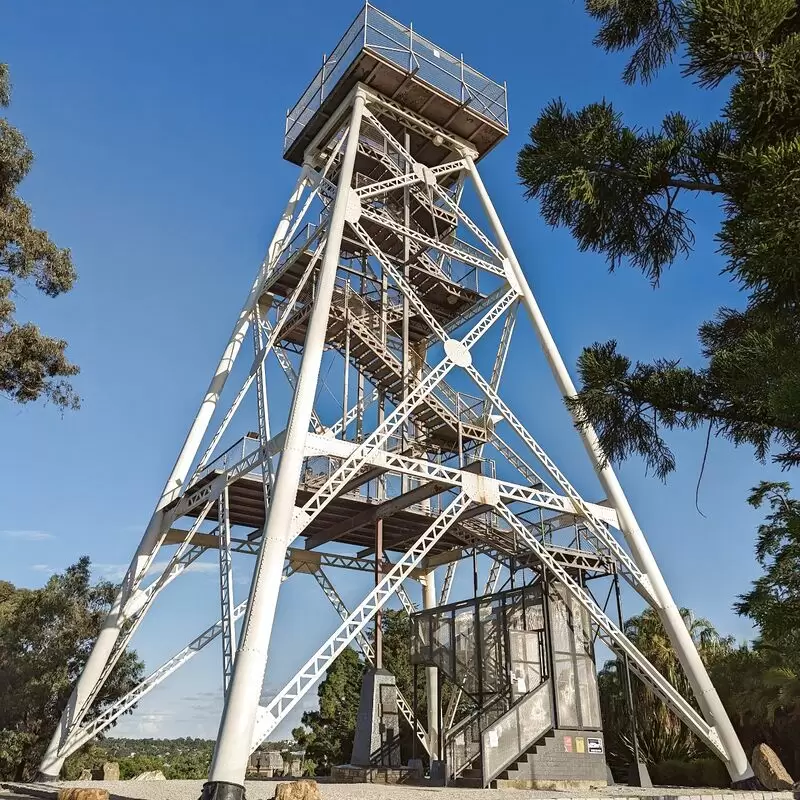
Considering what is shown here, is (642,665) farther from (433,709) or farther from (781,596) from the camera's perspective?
(781,596)

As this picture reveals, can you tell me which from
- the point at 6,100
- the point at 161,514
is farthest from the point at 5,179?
the point at 161,514

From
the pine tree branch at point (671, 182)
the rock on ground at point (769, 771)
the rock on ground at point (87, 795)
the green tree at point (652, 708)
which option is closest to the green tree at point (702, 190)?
the pine tree branch at point (671, 182)

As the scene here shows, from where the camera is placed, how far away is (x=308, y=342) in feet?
42.9

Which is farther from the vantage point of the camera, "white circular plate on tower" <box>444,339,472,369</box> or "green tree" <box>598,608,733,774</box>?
"green tree" <box>598,608,733,774</box>

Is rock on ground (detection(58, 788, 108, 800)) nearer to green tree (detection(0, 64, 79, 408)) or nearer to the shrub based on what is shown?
green tree (detection(0, 64, 79, 408))

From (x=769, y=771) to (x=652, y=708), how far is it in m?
10.9

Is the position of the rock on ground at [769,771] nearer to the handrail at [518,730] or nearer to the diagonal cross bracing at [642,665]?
the diagonal cross bracing at [642,665]

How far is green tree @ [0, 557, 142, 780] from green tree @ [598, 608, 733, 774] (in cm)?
1481

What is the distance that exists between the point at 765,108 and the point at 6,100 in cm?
1565

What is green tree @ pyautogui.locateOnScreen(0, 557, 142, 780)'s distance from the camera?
19875 mm

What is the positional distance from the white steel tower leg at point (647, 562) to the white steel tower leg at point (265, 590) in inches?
182

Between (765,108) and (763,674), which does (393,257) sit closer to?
(765,108)

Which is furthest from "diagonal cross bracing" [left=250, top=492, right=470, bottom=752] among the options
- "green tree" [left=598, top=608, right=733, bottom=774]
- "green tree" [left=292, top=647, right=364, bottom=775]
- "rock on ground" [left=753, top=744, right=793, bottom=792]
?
"green tree" [left=292, top=647, right=364, bottom=775]

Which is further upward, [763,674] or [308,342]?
[308,342]
